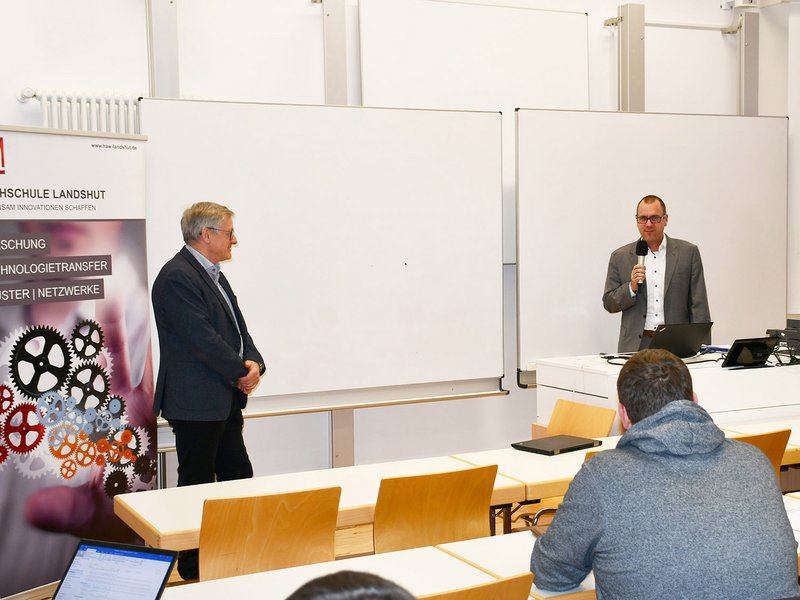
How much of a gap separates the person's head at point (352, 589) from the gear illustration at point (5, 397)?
3064mm

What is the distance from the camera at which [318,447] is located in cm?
544

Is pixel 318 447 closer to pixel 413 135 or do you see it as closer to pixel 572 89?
pixel 413 135

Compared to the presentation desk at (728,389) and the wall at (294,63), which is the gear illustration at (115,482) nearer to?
the wall at (294,63)

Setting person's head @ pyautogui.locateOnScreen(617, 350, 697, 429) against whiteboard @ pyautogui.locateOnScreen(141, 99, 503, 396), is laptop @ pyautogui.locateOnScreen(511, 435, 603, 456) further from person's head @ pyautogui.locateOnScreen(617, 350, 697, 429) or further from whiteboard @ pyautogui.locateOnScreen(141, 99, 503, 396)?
whiteboard @ pyautogui.locateOnScreen(141, 99, 503, 396)

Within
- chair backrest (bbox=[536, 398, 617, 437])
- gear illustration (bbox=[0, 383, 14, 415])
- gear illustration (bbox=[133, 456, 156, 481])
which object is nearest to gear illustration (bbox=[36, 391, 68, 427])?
gear illustration (bbox=[0, 383, 14, 415])

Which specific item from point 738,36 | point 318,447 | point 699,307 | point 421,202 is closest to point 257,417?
point 318,447

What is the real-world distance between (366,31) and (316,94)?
1.61 feet

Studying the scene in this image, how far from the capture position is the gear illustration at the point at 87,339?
3752 mm

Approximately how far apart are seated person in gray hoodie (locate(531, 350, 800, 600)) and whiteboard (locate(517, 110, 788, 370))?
3.61 metres

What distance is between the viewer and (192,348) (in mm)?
3723

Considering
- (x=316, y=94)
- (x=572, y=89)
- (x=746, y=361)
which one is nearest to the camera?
(x=746, y=361)

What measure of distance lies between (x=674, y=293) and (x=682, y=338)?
0.88 meters

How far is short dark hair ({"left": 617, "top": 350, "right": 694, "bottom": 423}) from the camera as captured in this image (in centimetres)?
210

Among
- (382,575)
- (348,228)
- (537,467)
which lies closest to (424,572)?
(382,575)
